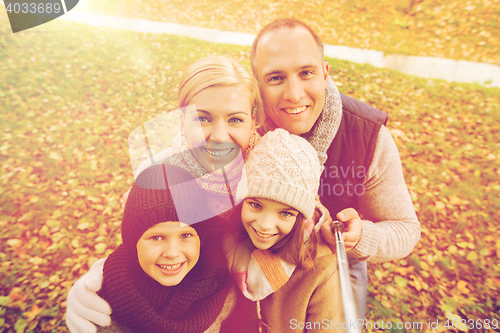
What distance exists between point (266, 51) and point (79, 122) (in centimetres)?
518

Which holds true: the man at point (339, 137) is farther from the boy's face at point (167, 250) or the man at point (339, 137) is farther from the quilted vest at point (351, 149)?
the boy's face at point (167, 250)

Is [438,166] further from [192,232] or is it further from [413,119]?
[192,232]

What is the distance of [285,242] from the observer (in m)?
1.64

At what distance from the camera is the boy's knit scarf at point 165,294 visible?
1380 mm

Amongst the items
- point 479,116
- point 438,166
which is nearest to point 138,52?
point 438,166

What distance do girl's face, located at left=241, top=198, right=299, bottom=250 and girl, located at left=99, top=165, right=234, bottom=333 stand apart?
247 millimetres

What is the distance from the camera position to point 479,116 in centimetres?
496

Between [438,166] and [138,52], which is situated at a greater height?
[138,52]

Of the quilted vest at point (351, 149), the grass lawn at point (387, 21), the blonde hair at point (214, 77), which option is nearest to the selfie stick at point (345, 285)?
the quilted vest at point (351, 149)

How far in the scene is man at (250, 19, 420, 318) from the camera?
186 centimetres

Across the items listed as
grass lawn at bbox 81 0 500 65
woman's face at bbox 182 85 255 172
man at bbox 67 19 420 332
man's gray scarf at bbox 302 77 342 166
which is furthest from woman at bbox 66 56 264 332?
grass lawn at bbox 81 0 500 65

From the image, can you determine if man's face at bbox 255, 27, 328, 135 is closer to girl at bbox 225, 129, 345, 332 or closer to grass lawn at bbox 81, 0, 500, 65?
girl at bbox 225, 129, 345, 332

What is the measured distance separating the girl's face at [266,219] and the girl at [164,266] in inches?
9.7

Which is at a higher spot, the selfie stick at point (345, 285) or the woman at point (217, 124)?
the woman at point (217, 124)
